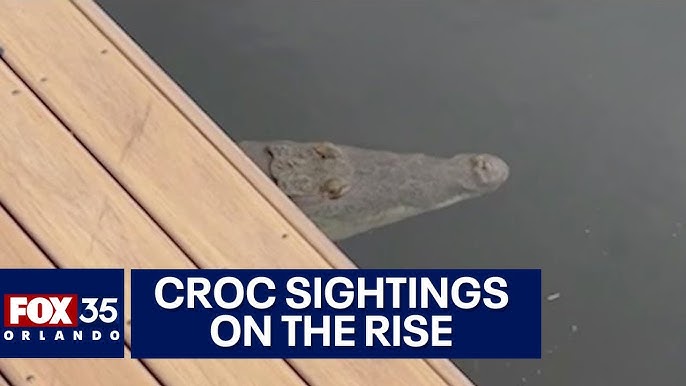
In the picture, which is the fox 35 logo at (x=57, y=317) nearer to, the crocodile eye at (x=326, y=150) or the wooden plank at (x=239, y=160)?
the wooden plank at (x=239, y=160)

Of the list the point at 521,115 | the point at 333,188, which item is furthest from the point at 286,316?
the point at 521,115

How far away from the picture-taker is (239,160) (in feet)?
5.41

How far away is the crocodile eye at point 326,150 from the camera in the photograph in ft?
7.76

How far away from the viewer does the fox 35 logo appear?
58.5 inches

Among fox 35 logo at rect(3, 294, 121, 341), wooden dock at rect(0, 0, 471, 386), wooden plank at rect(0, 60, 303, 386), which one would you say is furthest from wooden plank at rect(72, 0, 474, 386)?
fox 35 logo at rect(3, 294, 121, 341)

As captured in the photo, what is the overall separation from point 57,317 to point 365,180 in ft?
3.14

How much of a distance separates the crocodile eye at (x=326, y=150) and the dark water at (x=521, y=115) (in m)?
0.02

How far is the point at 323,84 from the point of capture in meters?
2.45

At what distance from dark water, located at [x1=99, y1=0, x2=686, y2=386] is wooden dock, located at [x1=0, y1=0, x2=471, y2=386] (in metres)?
0.63

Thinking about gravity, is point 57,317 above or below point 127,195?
below

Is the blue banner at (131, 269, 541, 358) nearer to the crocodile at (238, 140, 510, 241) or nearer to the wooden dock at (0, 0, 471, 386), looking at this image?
the wooden dock at (0, 0, 471, 386)

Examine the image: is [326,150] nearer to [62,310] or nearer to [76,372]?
[62,310]

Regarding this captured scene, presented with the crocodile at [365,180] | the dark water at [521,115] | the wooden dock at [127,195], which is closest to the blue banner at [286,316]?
the wooden dock at [127,195]

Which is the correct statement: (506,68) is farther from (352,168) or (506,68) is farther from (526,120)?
(352,168)
